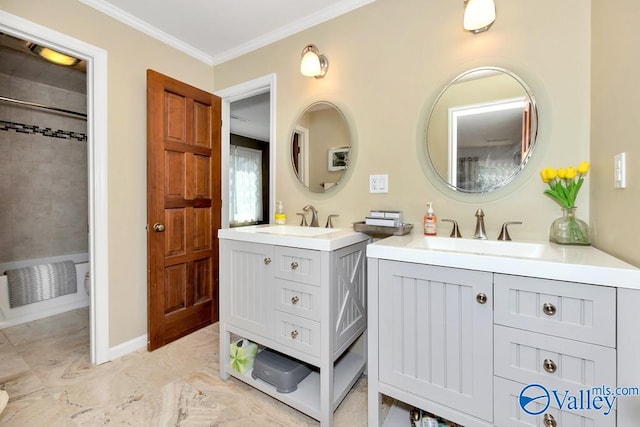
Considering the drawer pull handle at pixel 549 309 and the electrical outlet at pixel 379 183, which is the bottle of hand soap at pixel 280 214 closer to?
the electrical outlet at pixel 379 183

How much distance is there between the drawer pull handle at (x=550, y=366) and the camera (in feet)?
2.91

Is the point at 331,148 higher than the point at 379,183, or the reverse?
the point at 331,148

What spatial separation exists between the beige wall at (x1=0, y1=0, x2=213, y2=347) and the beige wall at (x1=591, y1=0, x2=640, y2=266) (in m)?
2.65

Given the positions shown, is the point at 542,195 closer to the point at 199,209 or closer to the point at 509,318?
the point at 509,318

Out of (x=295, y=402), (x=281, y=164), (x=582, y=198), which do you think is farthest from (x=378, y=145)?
(x=295, y=402)

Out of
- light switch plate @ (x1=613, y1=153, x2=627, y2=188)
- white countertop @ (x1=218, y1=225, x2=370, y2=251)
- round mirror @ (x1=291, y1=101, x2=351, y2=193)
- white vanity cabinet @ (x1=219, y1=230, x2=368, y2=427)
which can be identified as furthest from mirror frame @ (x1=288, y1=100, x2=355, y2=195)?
light switch plate @ (x1=613, y1=153, x2=627, y2=188)

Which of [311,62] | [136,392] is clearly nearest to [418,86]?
[311,62]

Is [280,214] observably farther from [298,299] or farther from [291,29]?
[291,29]

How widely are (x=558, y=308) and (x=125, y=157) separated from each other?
8.35ft

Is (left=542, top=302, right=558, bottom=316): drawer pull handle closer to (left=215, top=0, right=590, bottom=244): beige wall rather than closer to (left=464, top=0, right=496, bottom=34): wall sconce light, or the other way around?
(left=215, top=0, right=590, bottom=244): beige wall

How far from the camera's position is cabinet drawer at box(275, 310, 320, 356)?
1378mm

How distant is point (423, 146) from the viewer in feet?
5.32

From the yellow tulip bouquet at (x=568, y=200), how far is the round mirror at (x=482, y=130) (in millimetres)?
157

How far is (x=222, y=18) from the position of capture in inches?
79.4
